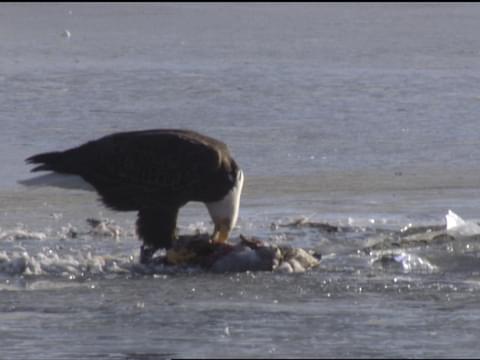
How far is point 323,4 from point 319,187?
26.8m

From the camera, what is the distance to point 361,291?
6887 millimetres

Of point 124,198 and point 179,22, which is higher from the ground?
point 124,198

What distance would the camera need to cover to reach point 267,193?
10094 millimetres

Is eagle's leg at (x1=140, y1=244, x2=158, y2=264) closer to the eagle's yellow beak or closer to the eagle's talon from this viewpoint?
the eagle's talon

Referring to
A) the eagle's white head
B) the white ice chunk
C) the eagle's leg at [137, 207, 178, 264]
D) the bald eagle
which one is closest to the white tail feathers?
the bald eagle

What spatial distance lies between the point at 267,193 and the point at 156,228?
2.29m

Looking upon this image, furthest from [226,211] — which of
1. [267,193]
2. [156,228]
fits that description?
[267,193]

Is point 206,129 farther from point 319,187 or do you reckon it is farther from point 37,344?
point 37,344

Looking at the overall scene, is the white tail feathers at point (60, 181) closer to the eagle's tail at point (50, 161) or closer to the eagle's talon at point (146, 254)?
the eagle's tail at point (50, 161)

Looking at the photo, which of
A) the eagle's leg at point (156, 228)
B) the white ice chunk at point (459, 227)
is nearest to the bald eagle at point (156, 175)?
the eagle's leg at point (156, 228)

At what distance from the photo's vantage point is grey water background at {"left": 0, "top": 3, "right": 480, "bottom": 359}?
19.6 ft

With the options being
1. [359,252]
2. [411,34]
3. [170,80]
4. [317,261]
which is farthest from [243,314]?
[411,34]

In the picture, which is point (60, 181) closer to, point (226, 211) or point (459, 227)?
point (226, 211)

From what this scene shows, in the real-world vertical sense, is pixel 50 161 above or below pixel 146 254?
above
